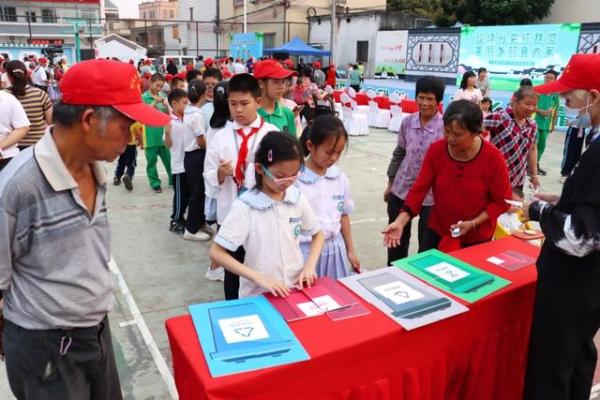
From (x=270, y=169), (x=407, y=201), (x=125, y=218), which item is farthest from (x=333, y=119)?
(x=125, y=218)

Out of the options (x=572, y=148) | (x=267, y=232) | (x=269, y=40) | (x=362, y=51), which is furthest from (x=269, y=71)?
(x=269, y=40)

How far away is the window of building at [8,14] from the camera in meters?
43.0

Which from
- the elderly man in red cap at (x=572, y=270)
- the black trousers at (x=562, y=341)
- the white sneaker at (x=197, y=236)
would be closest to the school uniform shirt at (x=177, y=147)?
the white sneaker at (x=197, y=236)

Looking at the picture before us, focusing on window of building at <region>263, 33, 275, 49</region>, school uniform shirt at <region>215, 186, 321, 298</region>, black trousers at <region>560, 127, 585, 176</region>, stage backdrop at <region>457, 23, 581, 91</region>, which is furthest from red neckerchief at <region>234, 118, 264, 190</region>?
window of building at <region>263, 33, 275, 49</region>

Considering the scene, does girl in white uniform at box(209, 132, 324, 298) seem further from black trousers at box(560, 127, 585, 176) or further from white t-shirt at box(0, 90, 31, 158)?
black trousers at box(560, 127, 585, 176)

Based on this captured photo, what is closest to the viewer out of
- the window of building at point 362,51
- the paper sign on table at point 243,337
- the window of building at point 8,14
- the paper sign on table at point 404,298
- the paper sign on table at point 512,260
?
the paper sign on table at point 243,337

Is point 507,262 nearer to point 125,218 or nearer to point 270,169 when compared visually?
point 270,169

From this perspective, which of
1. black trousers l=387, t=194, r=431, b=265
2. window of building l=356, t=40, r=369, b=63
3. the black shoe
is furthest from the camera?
window of building l=356, t=40, r=369, b=63

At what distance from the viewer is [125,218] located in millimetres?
5465

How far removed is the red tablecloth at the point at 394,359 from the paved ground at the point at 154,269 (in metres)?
1.21

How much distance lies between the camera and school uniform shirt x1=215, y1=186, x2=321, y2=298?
2.02m

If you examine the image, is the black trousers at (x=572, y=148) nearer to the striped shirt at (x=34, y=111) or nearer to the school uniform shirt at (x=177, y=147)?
the school uniform shirt at (x=177, y=147)

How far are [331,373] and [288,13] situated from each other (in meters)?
30.3

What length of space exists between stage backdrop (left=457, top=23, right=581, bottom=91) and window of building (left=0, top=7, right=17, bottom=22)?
4255cm
